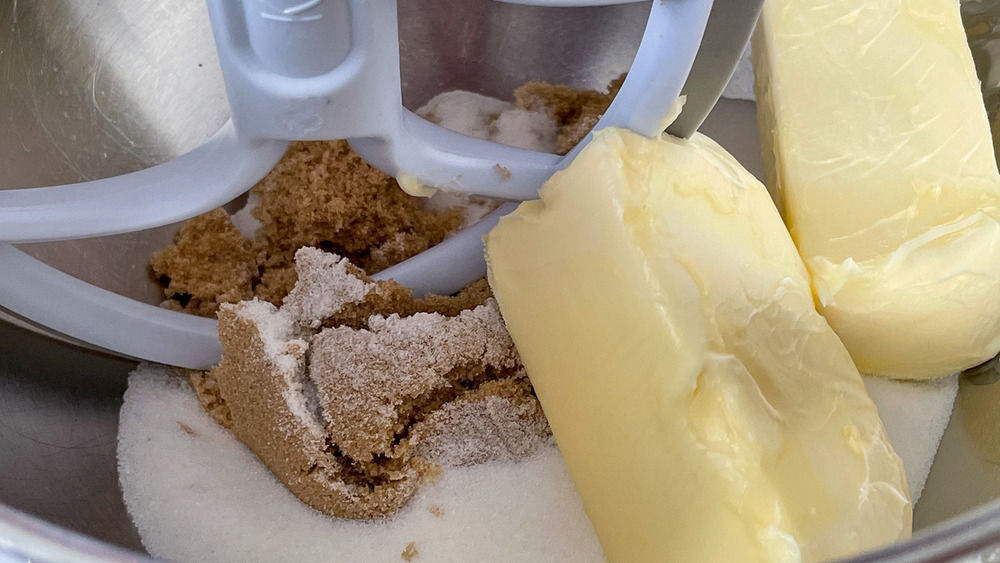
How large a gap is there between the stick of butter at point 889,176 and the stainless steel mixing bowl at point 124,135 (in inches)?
4.7

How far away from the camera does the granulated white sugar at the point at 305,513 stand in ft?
1.96

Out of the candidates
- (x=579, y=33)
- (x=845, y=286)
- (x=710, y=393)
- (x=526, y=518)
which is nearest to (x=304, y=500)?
(x=526, y=518)

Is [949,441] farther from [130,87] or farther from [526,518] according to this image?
[130,87]

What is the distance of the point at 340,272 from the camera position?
65 cm

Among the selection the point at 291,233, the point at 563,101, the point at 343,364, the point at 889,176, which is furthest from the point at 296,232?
the point at 889,176

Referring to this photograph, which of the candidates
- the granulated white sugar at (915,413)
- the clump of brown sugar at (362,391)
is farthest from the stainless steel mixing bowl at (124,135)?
the clump of brown sugar at (362,391)

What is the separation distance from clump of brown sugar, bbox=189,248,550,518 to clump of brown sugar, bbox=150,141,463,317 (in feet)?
0.25

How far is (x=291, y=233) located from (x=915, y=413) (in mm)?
593

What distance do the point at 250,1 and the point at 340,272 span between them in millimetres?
286

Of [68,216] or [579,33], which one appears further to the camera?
[579,33]

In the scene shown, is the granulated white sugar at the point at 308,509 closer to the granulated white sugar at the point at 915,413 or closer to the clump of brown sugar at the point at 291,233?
the granulated white sugar at the point at 915,413

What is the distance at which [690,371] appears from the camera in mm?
496

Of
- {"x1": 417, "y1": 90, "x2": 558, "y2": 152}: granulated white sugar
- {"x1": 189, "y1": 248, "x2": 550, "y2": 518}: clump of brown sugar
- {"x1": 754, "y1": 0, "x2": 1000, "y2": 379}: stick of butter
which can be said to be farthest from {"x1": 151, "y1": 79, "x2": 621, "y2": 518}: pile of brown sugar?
{"x1": 754, "y1": 0, "x2": 1000, "y2": 379}: stick of butter

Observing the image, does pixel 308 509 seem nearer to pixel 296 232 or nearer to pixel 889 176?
pixel 296 232
